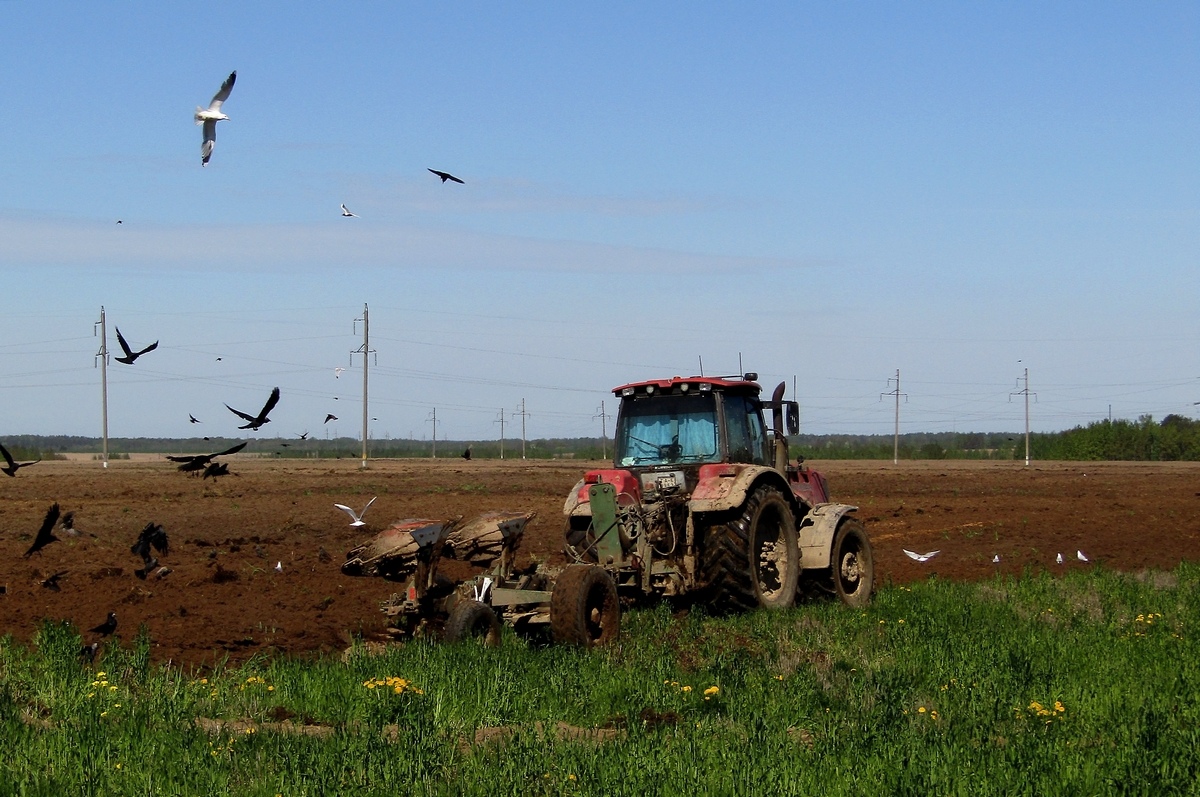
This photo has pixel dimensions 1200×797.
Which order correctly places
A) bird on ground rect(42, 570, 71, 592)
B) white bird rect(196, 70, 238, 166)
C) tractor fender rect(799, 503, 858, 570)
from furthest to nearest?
tractor fender rect(799, 503, 858, 570), bird on ground rect(42, 570, 71, 592), white bird rect(196, 70, 238, 166)

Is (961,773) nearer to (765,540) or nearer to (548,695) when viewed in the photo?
(548,695)

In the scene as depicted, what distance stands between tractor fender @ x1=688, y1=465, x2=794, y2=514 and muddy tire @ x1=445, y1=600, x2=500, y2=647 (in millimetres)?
2312

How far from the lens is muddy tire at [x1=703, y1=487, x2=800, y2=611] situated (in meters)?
11.4

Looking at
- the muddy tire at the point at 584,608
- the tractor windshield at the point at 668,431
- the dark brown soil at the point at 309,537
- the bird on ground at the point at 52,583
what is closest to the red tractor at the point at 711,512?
the tractor windshield at the point at 668,431

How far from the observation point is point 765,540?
40.9 ft

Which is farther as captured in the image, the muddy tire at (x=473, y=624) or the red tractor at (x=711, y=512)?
the red tractor at (x=711, y=512)

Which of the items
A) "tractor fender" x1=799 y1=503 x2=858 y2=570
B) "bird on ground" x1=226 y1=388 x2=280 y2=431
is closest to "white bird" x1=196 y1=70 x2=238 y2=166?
"bird on ground" x1=226 y1=388 x2=280 y2=431

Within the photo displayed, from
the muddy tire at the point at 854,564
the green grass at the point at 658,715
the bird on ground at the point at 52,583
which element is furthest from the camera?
the muddy tire at the point at 854,564

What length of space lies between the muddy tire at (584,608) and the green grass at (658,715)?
0.30 meters

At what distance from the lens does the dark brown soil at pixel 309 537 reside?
11.3 metres

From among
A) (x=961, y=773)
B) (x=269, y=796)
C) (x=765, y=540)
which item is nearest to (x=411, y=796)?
(x=269, y=796)

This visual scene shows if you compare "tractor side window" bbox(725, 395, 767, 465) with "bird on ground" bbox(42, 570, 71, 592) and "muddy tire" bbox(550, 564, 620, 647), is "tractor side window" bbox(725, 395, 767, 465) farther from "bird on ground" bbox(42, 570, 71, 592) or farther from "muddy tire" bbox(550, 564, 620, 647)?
"bird on ground" bbox(42, 570, 71, 592)

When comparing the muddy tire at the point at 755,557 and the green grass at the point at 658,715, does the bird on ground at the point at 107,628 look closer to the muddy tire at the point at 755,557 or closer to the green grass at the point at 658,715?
the green grass at the point at 658,715

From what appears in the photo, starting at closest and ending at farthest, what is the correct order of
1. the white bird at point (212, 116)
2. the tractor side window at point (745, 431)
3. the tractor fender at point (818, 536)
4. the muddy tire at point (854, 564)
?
the white bird at point (212, 116)
the tractor side window at point (745, 431)
the tractor fender at point (818, 536)
the muddy tire at point (854, 564)
